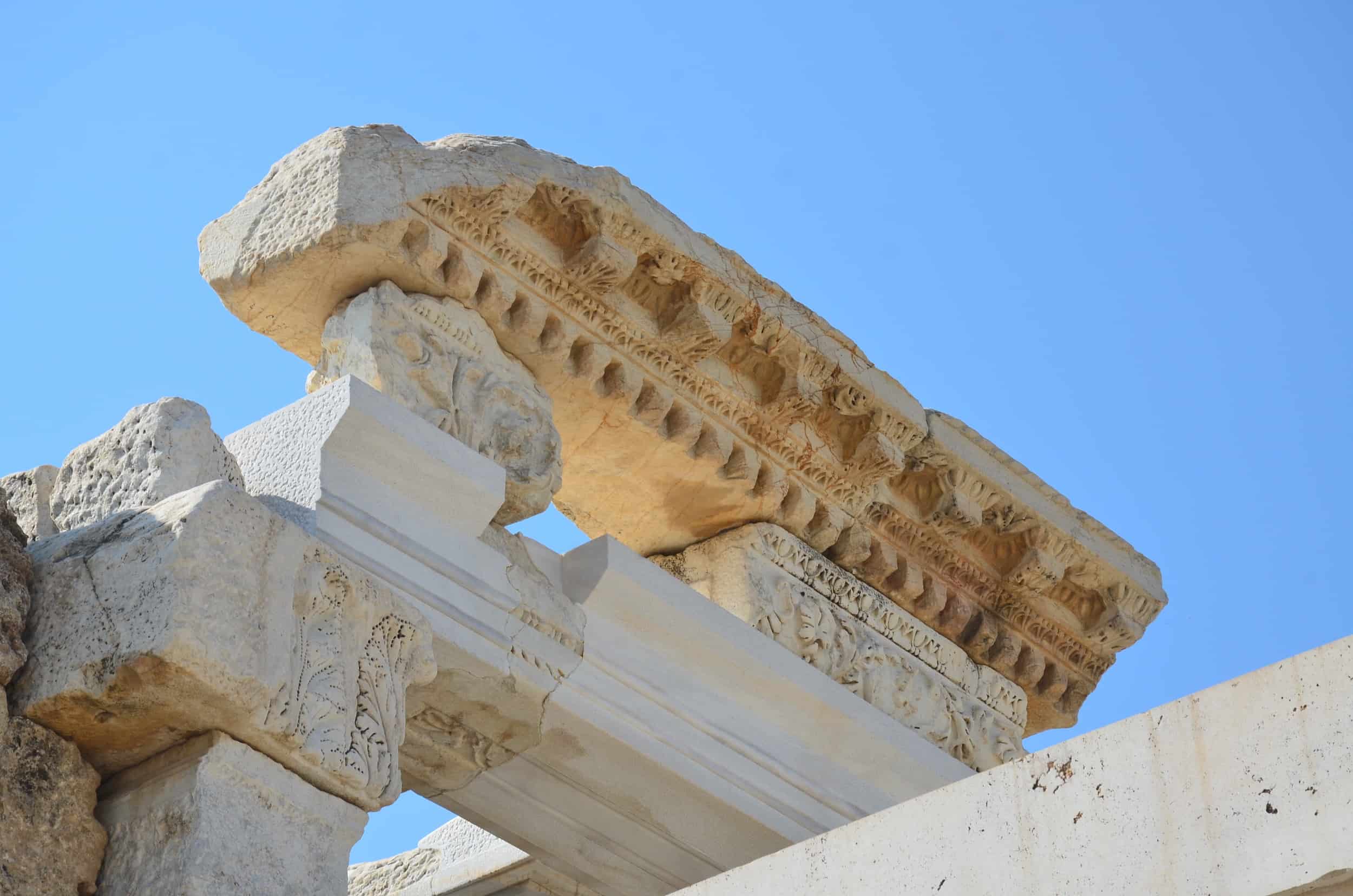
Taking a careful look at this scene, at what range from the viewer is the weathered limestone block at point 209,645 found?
324 cm

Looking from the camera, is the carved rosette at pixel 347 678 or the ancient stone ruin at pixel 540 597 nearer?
the ancient stone ruin at pixel 540 597

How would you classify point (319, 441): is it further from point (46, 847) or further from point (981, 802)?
point (981, 802)

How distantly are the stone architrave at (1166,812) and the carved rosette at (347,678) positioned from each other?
0.98 meters

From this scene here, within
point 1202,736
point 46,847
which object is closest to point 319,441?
point 46,847

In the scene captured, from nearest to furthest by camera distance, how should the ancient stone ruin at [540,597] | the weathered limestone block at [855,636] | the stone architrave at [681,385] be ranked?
the ancient stone ruin at [540,597], the stone architrave at [681,385], the weathered limestone block at [855,636]

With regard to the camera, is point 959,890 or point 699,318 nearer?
point 959,890

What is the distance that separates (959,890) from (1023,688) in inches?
135

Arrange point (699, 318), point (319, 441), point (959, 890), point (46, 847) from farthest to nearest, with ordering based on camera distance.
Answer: point (699, 318), point (319, 441), point (46, 847), point (959, 890)

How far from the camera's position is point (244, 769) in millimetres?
3305

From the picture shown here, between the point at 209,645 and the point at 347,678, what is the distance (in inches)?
15.6

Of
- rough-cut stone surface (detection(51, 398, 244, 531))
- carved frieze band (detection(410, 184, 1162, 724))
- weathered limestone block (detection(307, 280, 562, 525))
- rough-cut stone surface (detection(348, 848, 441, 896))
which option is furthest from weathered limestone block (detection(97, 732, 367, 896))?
rough-cut stone surface (detection(348, 848, 441, 896))

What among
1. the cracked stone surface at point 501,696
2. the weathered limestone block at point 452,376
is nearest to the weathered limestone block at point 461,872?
the cracked stone surface at point 501,696

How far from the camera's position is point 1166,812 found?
8.72 ft

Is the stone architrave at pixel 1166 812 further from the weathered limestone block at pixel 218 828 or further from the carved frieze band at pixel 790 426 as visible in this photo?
the carved frieze band at pixel 790 426
